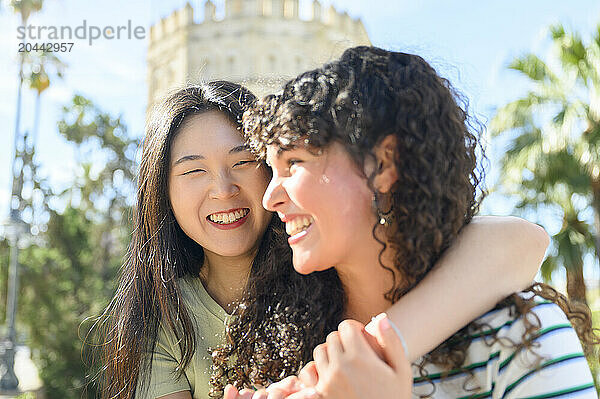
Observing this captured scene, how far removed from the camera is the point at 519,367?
1431 millimetres

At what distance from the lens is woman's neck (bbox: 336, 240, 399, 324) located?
5.29 feet

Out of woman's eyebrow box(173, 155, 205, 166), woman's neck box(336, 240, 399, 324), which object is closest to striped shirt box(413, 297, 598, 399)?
woman's neck box(336, 240, 399, 324)

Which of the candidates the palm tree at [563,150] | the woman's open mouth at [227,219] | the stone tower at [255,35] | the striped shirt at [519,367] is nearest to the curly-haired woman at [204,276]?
the woman's open mouth at [227,219]

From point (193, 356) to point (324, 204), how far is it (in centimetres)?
104

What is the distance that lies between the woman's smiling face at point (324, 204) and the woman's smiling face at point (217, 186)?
62 centimetres

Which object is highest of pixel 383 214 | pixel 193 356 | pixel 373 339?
pixel 383 214

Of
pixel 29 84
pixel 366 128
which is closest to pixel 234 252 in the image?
pixel 366 128

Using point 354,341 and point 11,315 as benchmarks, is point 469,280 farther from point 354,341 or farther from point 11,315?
point 11,315

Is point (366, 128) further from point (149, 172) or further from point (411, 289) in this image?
point (149, 172)

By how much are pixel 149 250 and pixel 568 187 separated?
10.1 metres

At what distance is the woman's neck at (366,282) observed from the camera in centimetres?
161

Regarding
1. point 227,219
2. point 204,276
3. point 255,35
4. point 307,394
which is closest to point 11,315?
point 255,35

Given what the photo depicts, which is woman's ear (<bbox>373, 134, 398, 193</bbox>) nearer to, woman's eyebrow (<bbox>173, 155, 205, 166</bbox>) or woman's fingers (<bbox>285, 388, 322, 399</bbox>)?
woman's fingers (<bbox>285, 388, 322, 399</bbox>)

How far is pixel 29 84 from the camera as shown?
22.0 metres
